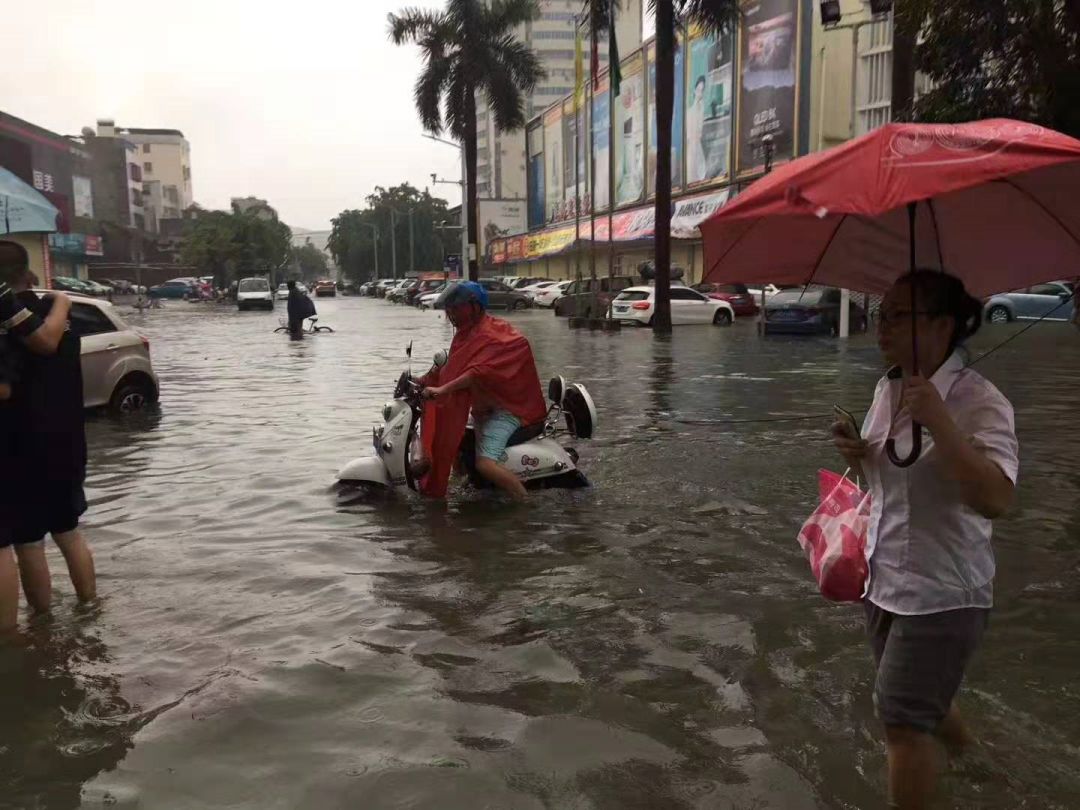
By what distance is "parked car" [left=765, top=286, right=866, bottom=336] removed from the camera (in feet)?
82.9

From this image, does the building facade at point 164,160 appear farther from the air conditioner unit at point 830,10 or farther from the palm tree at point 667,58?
the air conditioner unit at point 830,10

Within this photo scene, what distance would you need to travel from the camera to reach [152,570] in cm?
532

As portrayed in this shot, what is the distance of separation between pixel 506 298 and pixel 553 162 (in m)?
30.5

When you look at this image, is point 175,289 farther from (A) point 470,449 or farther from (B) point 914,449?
(B) point 914,449

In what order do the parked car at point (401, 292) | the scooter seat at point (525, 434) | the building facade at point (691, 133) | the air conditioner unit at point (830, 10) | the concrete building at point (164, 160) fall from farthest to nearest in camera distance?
1. the concrete building at point (164, 160)
2. the parked car at point (401, 292)
3. the building facade at point (691, 133)
4. the air conditioner unit at point (830, 10)
5. the scooter seat at point (525, 434)

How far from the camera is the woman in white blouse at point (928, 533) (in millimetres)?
2408

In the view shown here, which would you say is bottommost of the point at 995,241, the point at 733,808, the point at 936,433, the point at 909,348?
the point at 733,808

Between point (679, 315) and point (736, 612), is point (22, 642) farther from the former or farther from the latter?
point (679, 315)

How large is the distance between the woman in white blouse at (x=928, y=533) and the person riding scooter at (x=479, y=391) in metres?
3.71

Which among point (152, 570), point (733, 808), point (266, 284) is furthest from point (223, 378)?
point (266, 284)

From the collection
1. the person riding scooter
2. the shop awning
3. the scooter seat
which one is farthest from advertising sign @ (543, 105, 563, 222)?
the person riding scooter

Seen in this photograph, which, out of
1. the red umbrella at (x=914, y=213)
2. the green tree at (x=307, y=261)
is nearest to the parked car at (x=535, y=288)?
the red umbrella at (x=914, y=213)

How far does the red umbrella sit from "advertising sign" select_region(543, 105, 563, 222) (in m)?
68.4

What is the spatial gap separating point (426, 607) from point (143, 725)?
152 centimetres
